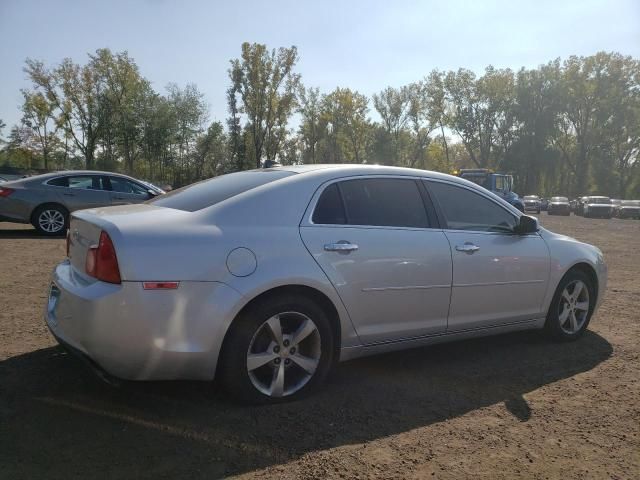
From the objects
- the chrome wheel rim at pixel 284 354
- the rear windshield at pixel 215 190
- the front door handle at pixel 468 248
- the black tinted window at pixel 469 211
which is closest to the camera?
the chrome wheel rim at pixel 284 354

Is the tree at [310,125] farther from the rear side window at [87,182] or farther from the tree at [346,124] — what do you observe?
the rear side window at [87,182]

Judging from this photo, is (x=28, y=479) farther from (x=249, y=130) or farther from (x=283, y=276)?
(x=249, y=130)

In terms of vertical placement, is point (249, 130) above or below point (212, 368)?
above

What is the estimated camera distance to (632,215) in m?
38.6

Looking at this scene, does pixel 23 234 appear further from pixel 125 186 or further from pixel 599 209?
pixel 599 209

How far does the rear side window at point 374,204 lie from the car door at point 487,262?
230 millimetres

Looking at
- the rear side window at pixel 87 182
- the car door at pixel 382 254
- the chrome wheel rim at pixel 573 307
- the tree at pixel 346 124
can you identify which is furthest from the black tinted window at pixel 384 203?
the tree at pixel 346 124

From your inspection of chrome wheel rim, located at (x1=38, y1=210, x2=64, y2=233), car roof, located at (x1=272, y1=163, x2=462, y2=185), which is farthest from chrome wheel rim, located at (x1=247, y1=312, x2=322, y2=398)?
chrome wheel rim, located at (x1=38, y1=210, x2=64, y2=233)

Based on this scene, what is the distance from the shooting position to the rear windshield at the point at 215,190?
11.2ft

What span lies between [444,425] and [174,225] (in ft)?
6.42

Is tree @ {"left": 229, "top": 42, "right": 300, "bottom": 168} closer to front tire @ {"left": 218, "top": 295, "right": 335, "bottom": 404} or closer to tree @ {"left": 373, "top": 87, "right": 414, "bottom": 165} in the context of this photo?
tree @ {"left": 373, "top": 87, "right": 414, "bottom": 165}

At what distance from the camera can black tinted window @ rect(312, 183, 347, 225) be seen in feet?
11.2

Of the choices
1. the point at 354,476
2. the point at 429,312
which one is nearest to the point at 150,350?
the point at 354,476

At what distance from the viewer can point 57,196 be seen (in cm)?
1087
